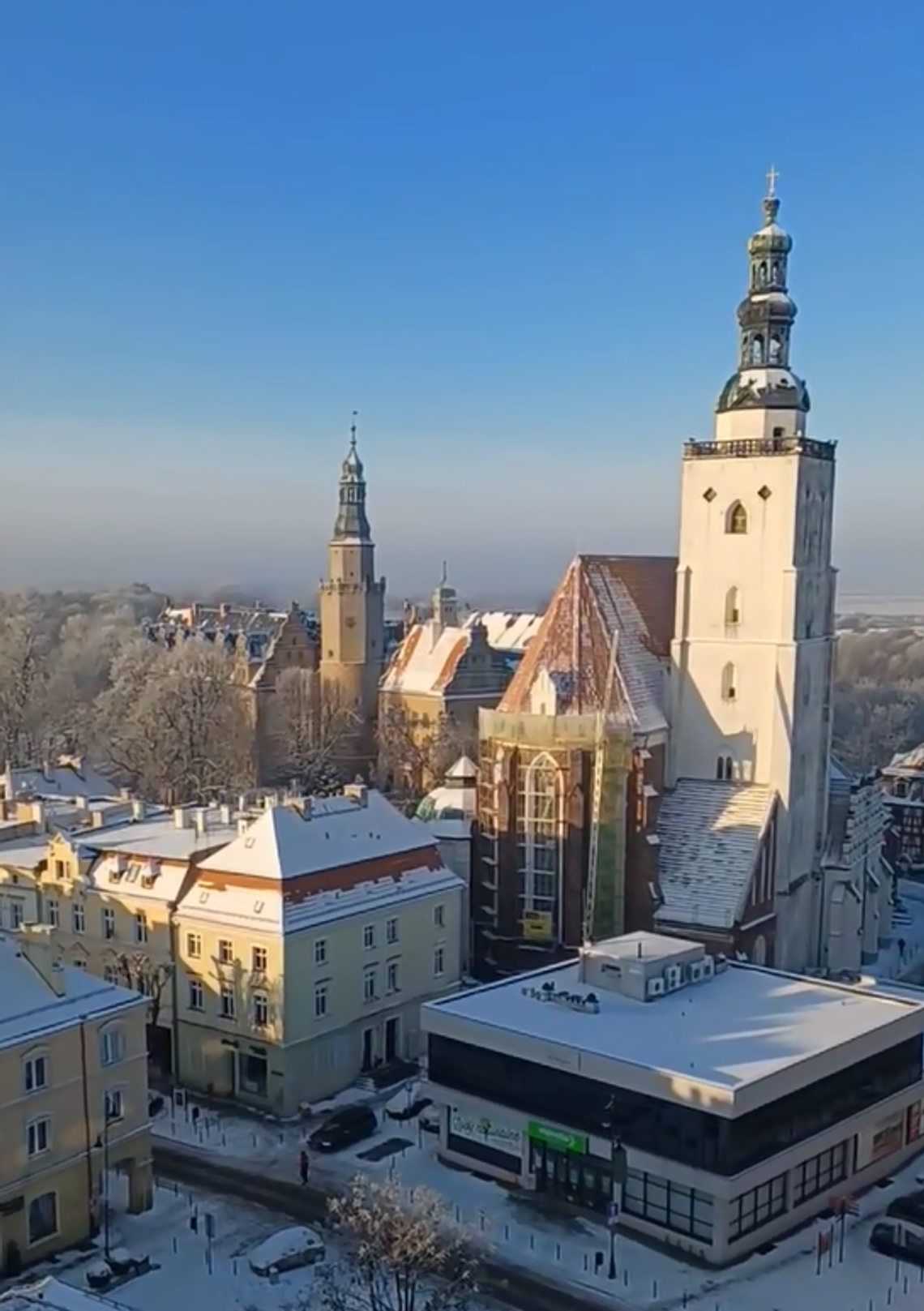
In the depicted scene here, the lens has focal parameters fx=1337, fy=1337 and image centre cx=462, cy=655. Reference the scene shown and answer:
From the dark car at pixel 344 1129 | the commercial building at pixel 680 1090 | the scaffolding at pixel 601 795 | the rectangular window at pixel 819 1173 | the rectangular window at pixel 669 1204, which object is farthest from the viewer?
the scaffolding at pixel 601 795

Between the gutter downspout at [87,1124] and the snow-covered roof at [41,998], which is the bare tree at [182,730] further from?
the gutter downspout at [87,1124]

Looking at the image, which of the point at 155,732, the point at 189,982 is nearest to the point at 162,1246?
the point at 189,982

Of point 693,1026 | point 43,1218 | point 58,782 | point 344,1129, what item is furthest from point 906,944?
point 43,1218

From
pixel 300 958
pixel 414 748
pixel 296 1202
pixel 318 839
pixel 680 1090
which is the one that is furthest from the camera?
pixel 414 748

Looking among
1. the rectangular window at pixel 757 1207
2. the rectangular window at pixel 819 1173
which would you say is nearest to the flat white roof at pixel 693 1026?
the rectangular window at pixel 819 1173

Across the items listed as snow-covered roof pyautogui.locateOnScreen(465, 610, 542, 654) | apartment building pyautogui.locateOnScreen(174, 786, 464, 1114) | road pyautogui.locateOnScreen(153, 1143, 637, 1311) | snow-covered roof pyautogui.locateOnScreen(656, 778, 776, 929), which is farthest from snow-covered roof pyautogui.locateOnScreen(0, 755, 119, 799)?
snow-covered roof pyautogui.locateOnScreen(465, 610, 542, 654)

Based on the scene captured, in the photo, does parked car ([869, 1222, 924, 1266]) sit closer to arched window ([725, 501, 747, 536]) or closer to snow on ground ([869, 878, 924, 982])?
snow on ground ([869, 878, 924, 982])

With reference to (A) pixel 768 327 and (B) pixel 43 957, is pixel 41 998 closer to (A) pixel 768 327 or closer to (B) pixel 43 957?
(B) pixel 43 957
